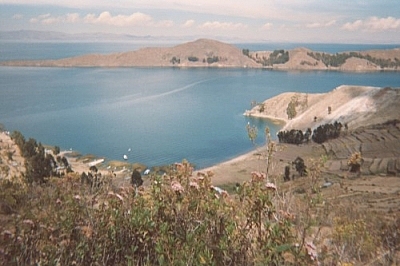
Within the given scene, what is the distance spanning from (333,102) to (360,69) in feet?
324

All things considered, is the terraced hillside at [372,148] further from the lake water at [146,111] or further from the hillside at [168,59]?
the hillside at [168,59]

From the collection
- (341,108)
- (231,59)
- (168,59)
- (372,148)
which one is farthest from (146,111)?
(231,59)

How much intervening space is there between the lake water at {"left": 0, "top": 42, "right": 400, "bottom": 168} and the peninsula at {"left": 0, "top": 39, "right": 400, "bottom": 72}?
110 feet

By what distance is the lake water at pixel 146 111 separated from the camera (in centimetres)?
4778

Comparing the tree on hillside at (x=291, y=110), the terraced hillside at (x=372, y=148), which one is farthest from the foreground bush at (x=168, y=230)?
the tree on hillside at (x=291, y=110)

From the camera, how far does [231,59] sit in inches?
6865

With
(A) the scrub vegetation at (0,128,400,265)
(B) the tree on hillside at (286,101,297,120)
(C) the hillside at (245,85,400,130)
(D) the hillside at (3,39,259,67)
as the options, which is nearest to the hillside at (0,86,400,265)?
(A) the scrub vegetation at (0,128,400,265)

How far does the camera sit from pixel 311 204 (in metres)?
3.11

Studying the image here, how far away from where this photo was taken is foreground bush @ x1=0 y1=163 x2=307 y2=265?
302cm

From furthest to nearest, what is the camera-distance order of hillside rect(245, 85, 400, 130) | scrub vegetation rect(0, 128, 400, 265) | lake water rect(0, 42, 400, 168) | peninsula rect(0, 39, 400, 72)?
peninsula rect(0, 39, 400, 72), hillside rect(245, 85, 400, 130), lake water rect(0, 42, 400, 168), scrub vegetation rect(0, 128, 400, 265)

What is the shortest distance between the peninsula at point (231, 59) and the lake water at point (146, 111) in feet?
110

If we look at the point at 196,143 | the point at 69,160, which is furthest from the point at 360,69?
the point at 69,160

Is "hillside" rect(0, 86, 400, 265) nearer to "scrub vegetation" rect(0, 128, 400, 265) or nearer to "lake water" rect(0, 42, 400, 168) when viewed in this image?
"scrub vegetation" rect(0, 128, 400, 265)

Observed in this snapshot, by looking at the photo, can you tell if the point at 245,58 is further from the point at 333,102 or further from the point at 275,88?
the point at 333,102
